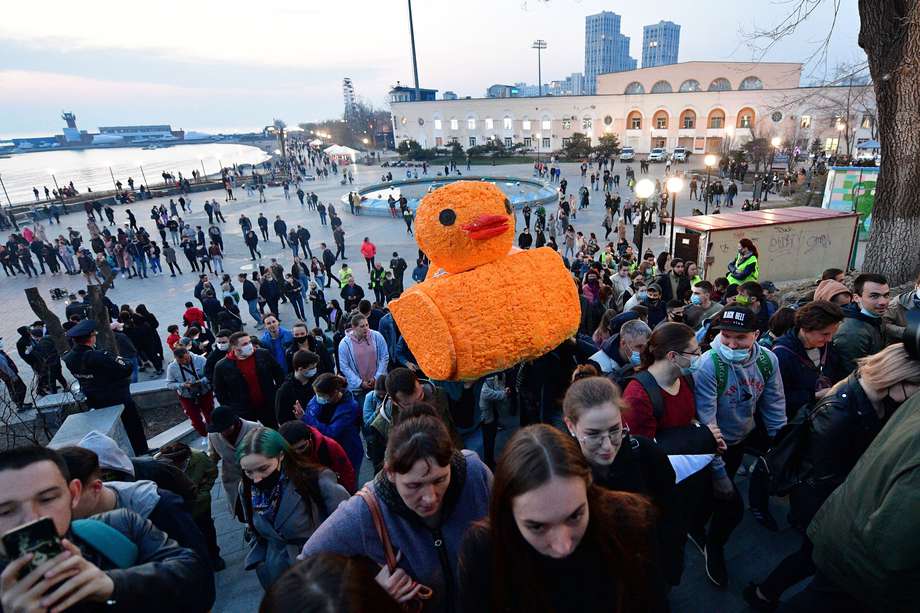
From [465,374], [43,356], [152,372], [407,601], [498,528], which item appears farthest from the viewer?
[152,372]

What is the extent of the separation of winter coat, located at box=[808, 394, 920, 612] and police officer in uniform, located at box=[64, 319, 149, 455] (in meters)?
6.33

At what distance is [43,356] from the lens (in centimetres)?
788

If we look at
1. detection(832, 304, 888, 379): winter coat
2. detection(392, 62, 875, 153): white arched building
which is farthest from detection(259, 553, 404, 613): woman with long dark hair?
detection(392, 62, 875, 153): white arched building

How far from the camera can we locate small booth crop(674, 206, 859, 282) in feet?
33.0

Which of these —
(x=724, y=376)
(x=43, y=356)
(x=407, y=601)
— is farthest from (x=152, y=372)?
(x=724, y=376)

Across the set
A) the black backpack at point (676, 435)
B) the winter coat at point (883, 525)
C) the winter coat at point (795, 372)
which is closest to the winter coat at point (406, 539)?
the black backpack at point (676, 435)

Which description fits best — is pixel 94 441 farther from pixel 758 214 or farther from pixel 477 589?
pixel 758 214

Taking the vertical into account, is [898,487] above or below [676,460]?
above

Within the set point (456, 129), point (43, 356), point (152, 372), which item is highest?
point (456, 129)

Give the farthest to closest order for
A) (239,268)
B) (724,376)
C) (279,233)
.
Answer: (279,233), (239,268), (724,376)

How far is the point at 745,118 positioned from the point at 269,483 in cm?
6526

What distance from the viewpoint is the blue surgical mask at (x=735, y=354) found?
3.03 meters

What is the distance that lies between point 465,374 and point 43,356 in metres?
8.34

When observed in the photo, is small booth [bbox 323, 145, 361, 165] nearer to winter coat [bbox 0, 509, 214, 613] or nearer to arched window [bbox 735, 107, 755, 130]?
arched window [bbox 735, 107, 755, 130]
